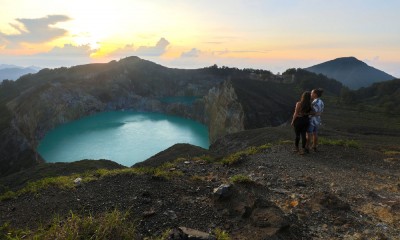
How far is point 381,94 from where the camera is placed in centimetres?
11862

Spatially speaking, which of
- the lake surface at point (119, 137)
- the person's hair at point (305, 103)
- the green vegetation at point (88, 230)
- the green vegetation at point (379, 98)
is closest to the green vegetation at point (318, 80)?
the green vegetation at point (379, 98)

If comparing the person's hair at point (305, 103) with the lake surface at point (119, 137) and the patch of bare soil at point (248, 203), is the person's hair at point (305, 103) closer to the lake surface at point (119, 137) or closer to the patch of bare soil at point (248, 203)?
the patch of bare soil at point (248, 203)

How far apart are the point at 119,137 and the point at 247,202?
95.6 meters

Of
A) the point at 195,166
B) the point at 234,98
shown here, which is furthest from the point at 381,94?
the point at 195,166

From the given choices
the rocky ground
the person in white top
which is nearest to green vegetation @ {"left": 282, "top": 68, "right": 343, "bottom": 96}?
the person in white top

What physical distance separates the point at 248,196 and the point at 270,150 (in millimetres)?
8601

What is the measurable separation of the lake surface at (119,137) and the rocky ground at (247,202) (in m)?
61.0

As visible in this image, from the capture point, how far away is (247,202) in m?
8.97

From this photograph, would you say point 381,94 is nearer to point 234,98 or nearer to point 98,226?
point 234,98

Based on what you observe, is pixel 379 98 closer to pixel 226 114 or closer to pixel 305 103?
pixel 226 114

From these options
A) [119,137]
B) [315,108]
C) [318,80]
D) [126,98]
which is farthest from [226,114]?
[318,80]

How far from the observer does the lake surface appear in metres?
80.2

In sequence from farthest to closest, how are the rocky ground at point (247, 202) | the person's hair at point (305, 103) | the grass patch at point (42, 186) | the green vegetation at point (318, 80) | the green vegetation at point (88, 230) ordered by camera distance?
the green vegetation at point (318, 80), the person's hair at point (305, 103), the grass patch at point (42, 186), the rocky ground at point (247, 202), the green vegetation at point (88, 230)

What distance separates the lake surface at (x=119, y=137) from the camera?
80.2 m
